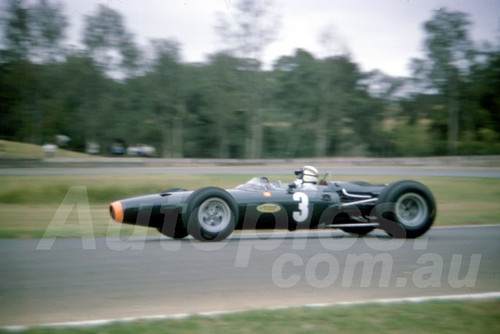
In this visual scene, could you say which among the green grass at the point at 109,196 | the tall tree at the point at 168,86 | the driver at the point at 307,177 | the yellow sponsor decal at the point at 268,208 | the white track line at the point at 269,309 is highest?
the tall tree at the point at 168,86

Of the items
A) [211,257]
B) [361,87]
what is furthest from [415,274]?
[361,87]

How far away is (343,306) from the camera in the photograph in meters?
5.16

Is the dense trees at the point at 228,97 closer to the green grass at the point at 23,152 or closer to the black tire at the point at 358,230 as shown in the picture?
the green grass at the point at 23,152

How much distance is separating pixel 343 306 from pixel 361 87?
4362 cm

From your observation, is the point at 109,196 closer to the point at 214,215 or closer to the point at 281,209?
the point at 214,215

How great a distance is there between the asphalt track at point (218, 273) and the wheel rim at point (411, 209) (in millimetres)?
352

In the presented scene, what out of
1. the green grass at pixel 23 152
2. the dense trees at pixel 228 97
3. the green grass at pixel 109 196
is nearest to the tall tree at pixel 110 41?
the dense trees at pixel 228 97

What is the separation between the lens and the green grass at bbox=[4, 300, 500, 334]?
4449 mm

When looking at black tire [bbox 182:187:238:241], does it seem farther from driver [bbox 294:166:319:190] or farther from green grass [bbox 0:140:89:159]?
green grass [bbox 0:140:89:159]

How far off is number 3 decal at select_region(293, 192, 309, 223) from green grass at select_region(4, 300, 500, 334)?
13.7 ft

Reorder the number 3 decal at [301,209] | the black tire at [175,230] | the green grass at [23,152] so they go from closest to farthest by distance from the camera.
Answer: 1. the black tire at [175,230]
2. the number 3 decal at [301,209]
3. the green grass at [23,152]

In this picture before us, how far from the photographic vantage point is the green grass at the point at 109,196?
443 inches

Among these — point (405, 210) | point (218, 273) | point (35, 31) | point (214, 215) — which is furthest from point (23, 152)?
point (218, 273)

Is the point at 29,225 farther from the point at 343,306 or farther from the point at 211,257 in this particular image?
the point at 343,306
